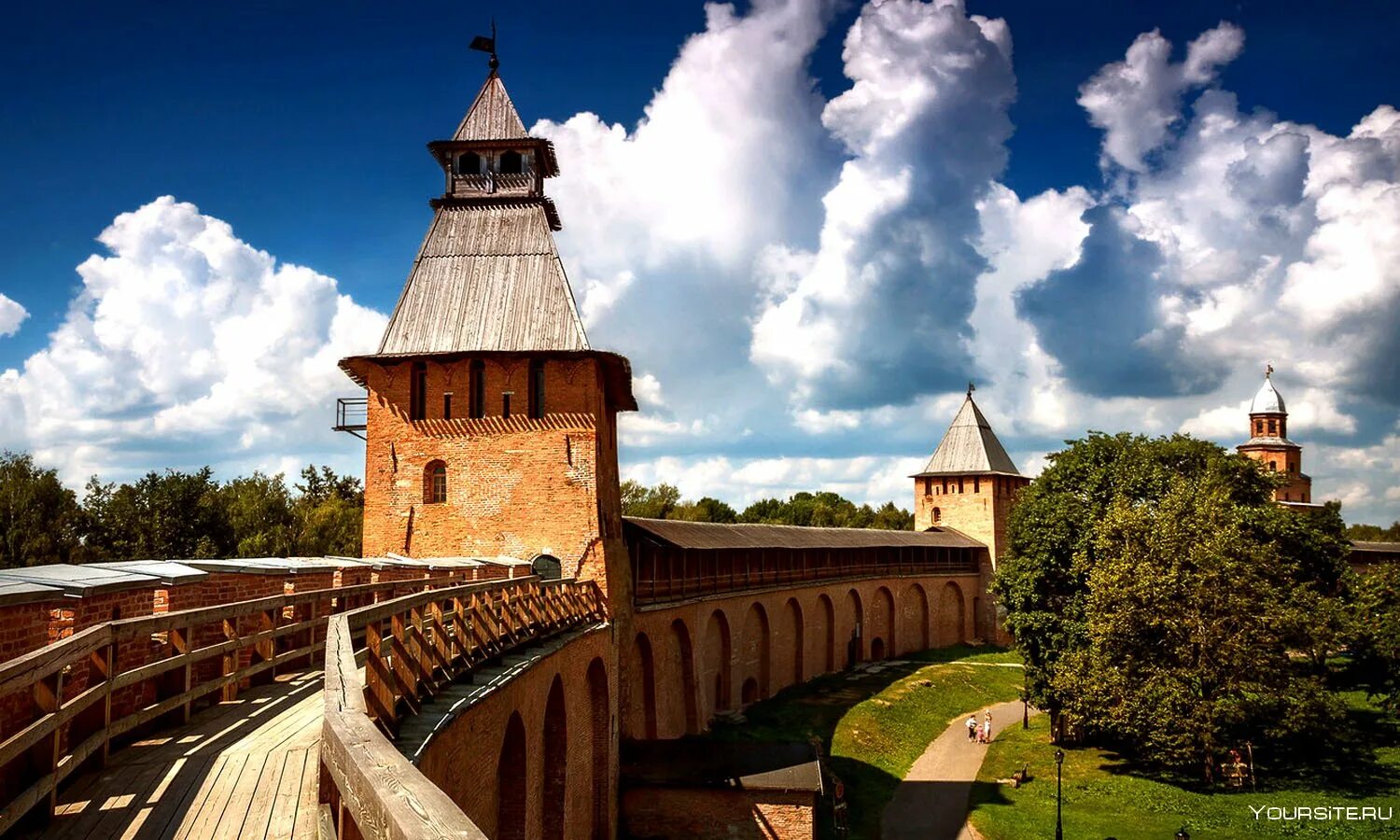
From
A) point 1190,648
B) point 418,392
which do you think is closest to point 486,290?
point 418,392

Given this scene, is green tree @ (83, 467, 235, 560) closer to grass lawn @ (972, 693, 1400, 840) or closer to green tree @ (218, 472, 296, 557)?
green tree @ (218, 472, 296, 557)

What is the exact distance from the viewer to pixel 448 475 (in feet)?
66.6

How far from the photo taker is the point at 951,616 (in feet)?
156

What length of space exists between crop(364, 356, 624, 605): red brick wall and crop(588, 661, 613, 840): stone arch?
2.31 metres

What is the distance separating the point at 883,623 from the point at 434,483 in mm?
26749

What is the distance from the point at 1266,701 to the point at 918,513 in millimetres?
30068

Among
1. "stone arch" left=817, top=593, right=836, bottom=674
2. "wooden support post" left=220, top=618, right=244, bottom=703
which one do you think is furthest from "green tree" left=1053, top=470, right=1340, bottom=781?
"wooden support post" left=220, top=618, right=244, bottom=703

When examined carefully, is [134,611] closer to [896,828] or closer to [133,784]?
[133,784]

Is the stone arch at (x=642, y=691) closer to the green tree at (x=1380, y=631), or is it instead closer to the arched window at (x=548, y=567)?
the arched window at (x=548, y=567)

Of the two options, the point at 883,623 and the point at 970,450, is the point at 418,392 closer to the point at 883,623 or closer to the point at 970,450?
the point at 883,623

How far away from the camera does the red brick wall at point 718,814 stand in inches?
728

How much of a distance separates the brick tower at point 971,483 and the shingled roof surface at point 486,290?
3228 centimetres

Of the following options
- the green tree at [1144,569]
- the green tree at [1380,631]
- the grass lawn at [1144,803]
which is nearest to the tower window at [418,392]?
the grass lawn at [1144,803]

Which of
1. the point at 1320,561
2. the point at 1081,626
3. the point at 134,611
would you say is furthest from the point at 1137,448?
the point at 134,611
